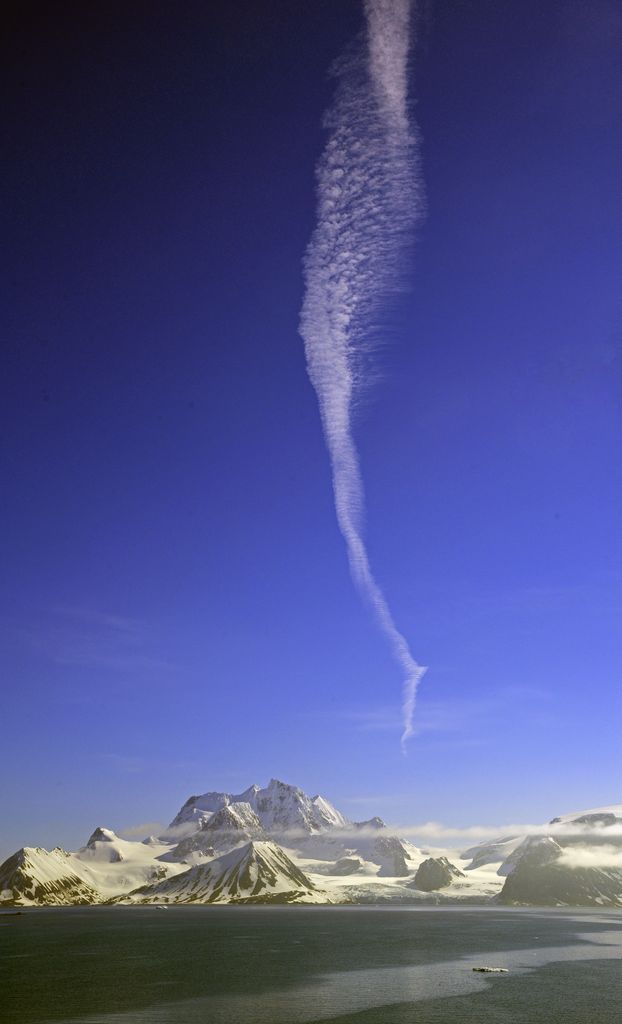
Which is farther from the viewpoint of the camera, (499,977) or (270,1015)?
(499,977)

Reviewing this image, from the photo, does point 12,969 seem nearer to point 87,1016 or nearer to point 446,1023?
point 87,1016

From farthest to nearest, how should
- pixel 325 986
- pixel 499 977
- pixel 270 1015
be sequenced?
pixel 499 977
pixel 325 986
pixel 270 1015

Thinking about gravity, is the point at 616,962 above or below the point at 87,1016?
below

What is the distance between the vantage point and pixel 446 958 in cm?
18300

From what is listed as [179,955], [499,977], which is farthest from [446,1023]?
[179,955]

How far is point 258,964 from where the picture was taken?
175 meters

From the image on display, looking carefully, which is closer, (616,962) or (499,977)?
(499,977)

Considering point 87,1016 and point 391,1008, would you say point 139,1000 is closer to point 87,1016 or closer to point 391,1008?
point 87,1016

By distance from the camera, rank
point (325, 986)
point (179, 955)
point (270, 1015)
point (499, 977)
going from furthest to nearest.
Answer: point (179, 955), point (499, 977), point (325, 986), point (270, 1015)

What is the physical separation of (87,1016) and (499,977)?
254 ft

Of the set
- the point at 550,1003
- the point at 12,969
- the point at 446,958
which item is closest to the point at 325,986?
the point at 550,1003

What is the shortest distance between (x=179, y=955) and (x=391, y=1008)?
108104 mm

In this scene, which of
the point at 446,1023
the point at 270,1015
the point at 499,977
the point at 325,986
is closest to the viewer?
the point at 446,1023

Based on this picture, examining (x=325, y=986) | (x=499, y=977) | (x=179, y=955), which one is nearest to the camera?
(x=325, y=986)
